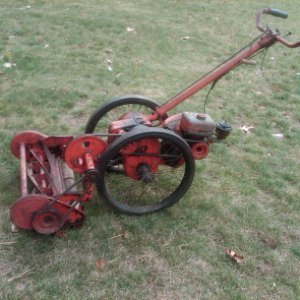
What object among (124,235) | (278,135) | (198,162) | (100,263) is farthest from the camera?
(278,135)

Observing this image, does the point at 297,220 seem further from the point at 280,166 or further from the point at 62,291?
the point at 62,291

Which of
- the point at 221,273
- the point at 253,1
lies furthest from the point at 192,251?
the point at 253,1

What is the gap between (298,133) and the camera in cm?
513

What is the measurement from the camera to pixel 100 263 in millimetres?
3100

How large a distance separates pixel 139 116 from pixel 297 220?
5.67ft

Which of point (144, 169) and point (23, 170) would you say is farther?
point (144, 169)

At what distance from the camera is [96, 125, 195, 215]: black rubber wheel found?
3145mm

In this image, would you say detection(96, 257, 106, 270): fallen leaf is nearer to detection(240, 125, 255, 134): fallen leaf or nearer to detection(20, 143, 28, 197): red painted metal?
detection(20, 143, 28, 197): red painted metal

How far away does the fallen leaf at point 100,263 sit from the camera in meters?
3.07

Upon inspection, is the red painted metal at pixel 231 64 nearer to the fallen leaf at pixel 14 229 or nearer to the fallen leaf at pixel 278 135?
the fallen leaf at pixel 14 229

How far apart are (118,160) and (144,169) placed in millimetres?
239

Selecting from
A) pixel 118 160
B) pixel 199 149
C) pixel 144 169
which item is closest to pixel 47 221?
pixel 118 160

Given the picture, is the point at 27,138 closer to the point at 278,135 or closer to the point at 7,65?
the point at 7,65

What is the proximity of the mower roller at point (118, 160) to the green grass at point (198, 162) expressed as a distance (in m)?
0.23
